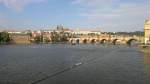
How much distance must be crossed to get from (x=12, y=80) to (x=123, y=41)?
123 metres

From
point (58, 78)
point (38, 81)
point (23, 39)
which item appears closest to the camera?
point (38, 81)

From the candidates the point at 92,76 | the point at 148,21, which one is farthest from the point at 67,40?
the point at 92,76

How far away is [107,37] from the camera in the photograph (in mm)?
155375

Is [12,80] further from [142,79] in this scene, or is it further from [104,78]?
[142,79]

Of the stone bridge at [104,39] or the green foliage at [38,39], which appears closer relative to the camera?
the stone bridge at [104,39]

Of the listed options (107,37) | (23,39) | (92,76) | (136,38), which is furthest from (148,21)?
(92,76)

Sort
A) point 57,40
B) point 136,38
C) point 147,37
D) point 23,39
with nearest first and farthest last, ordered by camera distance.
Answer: point 147,37 → point 136,38 → point 23,39 → point 57,40

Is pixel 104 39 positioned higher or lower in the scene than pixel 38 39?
lower

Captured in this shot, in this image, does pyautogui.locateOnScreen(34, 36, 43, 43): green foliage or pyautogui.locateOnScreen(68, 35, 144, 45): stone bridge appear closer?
pyautogui.locateOnScreen(68, 35, 144, 45): stone bridge

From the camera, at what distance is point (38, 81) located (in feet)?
73.7

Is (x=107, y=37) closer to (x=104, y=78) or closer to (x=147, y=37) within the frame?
(x=147, y=37)

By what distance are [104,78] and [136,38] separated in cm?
11453

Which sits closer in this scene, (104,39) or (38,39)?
(104,39)

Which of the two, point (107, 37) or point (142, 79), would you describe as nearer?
point (142, 79)
